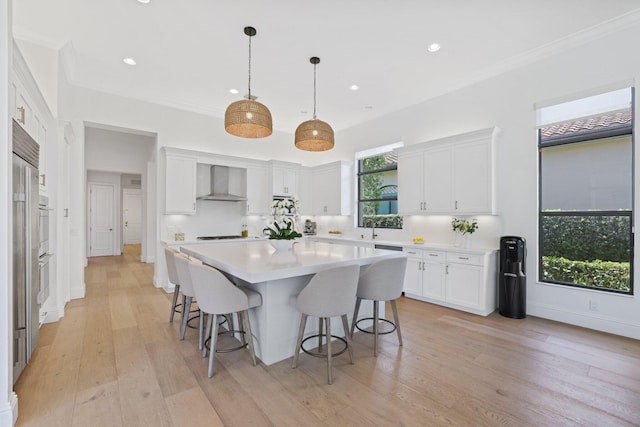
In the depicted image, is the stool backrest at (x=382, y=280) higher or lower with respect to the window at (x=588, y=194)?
lower

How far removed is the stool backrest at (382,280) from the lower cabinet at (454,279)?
1.68 meters

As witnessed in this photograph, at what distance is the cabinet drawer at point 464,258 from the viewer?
3.85m

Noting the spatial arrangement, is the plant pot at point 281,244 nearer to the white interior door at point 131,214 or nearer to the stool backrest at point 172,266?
the stool backrest at point 172,266

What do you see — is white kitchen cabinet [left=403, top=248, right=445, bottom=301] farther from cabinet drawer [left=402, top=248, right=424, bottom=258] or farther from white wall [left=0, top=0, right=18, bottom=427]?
white wall [left=0, top=0, right=18, bottom=427]

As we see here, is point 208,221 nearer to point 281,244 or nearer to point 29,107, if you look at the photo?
point 281,244

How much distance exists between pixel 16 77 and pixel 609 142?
5651mm

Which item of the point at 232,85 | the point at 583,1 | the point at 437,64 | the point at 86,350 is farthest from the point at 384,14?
the point at 86,350

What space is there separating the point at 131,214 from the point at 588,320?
478 inches

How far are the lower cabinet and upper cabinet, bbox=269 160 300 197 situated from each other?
292 cm

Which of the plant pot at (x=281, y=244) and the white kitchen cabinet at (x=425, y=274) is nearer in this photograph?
the plant pot at (x=281, y=244)

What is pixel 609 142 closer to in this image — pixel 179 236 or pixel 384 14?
pixel 384 14

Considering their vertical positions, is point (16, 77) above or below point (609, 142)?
above

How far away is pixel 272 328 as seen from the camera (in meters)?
2.53

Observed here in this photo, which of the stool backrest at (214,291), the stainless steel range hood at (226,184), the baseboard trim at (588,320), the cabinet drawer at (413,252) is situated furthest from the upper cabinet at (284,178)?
the baseboard trim at (588,320)
